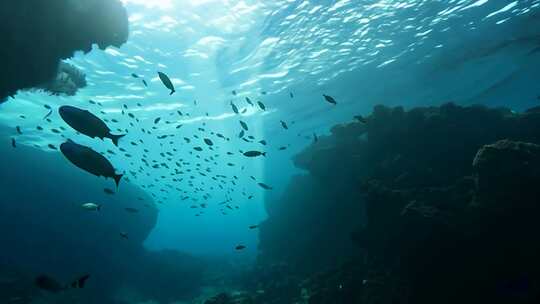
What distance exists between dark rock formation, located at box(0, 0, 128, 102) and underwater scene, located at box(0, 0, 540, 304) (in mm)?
45

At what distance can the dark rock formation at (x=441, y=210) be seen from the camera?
28.8 feet

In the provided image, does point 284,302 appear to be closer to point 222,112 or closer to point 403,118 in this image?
point 403,118

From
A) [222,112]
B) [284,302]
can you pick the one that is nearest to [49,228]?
[222,112]

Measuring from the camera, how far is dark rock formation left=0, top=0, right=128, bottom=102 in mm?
8633

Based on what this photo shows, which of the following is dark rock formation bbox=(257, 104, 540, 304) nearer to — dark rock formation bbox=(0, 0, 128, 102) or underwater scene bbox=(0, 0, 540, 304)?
underwater scene bbox=(0, 0, 540, 304)

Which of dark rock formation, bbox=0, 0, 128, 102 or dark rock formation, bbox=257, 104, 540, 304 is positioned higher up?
dark rock formation, bbox=0, 0, 128, 102

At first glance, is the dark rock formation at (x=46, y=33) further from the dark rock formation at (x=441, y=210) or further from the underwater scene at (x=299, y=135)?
the dark rock formation at (x=441, y=210)

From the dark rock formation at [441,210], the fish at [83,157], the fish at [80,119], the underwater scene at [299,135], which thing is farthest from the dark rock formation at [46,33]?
the dark rock formation at [441,210]

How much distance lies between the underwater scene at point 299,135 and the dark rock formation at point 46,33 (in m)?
0.04

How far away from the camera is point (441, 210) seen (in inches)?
384

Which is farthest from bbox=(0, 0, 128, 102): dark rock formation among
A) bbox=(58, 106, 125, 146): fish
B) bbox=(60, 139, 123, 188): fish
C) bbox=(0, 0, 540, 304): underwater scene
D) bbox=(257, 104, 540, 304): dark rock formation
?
bbox=(257, 104, 540, 304): dark rock formation

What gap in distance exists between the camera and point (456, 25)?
19844 mm

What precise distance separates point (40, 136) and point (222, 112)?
54.2ft

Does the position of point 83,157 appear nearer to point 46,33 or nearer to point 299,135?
point 46,33
